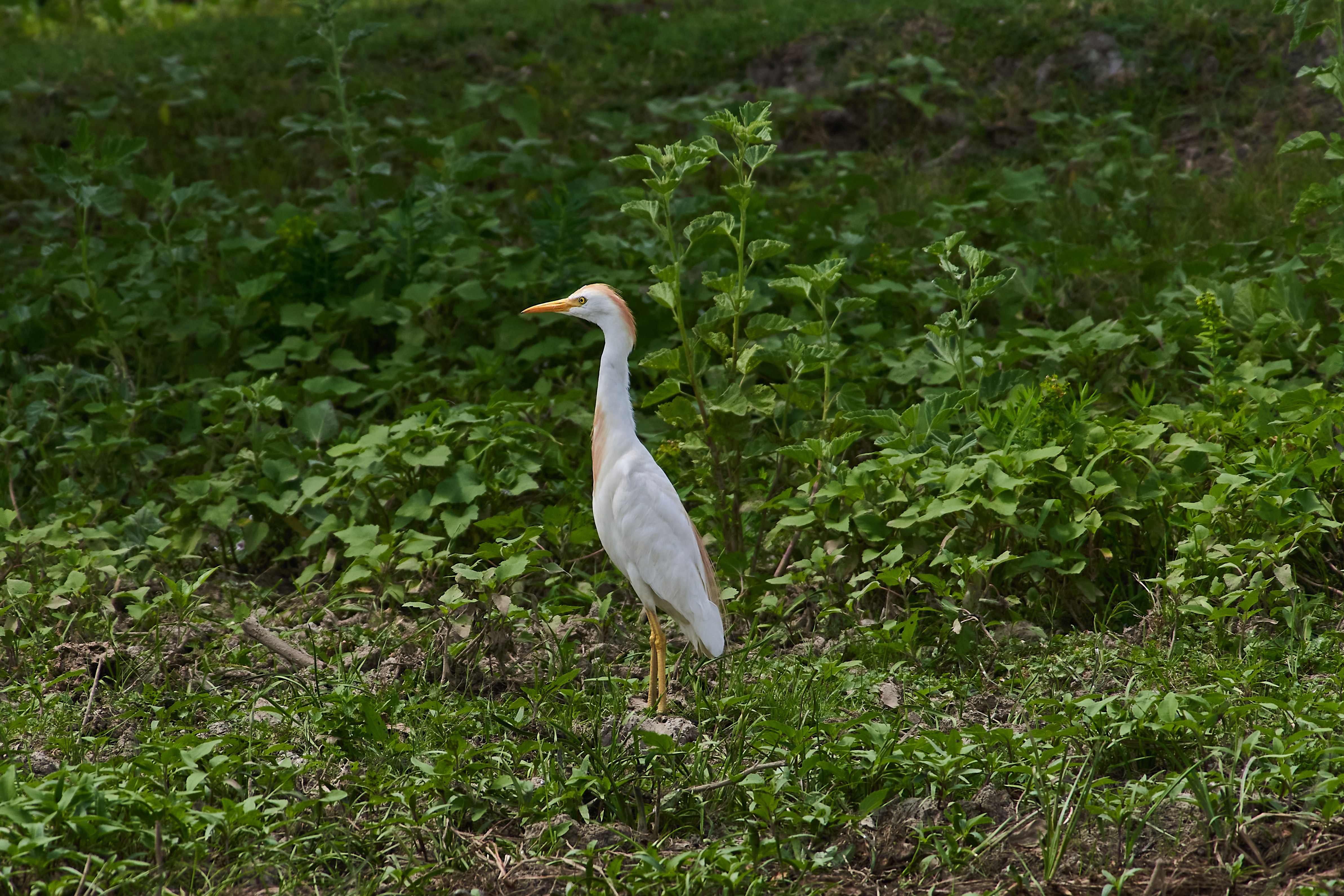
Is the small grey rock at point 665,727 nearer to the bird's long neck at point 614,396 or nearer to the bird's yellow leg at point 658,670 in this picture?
the bird's yellow leg at point 658,670

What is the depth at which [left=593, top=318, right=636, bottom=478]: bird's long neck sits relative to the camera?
332cm

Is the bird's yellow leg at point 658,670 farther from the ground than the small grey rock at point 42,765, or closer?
closer

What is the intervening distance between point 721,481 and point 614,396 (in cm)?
66

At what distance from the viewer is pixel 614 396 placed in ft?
10.9

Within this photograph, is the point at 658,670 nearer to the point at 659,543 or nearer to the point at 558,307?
the point at 659,543

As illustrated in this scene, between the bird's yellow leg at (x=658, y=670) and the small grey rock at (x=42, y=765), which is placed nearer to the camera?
the small grey rock at (x=42, y=765)

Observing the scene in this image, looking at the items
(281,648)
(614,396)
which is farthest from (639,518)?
(281,648)

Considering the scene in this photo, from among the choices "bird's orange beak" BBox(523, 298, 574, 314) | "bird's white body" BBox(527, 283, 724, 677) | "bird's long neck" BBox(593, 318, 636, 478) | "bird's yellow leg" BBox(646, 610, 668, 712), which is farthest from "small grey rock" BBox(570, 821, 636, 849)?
"bird's orange beak" BBox(523, 298, 574, 314)

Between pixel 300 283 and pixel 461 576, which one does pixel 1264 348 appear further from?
pixel 300 283

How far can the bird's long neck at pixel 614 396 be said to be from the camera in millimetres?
3320

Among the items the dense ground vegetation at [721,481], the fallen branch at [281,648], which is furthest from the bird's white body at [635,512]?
the fallen branch at [281,648]

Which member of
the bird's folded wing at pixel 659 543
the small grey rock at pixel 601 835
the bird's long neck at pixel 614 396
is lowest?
the small grey rock at pixel 601 835

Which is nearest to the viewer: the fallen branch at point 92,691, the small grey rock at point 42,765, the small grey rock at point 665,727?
the small grey rock at point 42,765

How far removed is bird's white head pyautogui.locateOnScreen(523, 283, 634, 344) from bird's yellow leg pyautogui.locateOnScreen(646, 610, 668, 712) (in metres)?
0.84
